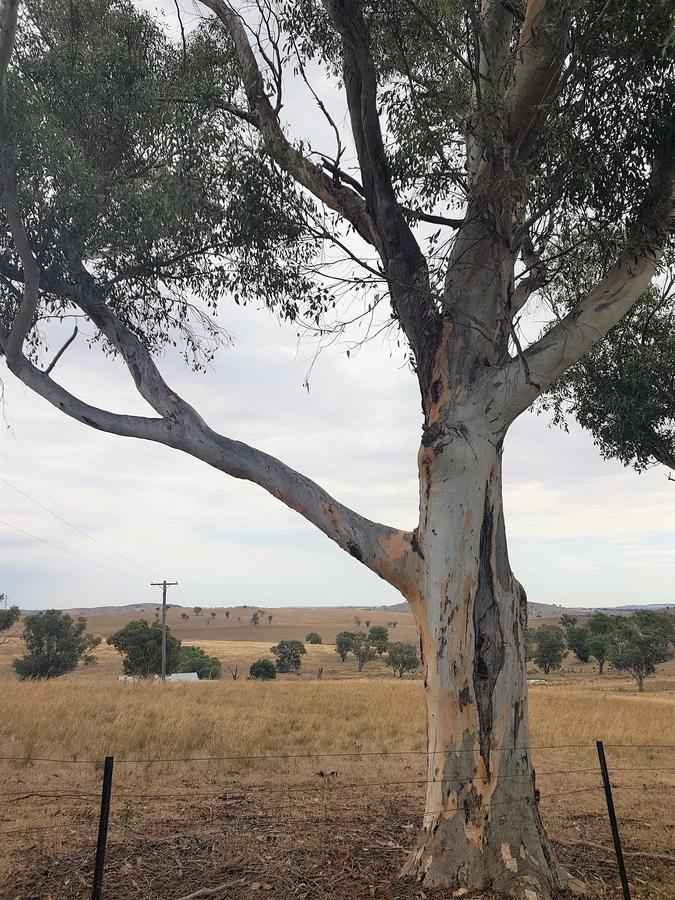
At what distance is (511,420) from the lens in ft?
20.1

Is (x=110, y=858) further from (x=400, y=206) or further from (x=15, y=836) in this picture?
(x=400, y=206)

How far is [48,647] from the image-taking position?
124 ft

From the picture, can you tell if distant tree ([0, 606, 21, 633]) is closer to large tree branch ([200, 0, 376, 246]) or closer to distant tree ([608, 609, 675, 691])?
distant tree ([608, 609, 675, 691])

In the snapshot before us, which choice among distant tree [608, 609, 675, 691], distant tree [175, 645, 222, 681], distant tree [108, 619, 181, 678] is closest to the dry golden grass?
distant tree [108, 619, 181, 678]

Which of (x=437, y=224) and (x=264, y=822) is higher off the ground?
(x=437, y=224)

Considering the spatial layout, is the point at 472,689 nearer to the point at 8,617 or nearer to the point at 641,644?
the point at 641,644

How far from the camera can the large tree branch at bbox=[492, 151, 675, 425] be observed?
5957 mm

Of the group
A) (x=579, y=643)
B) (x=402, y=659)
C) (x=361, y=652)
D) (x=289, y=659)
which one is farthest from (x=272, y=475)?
(x=579, y=643)

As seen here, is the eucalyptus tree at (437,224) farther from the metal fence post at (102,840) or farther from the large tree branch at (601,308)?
the metal fence post at (102,840)

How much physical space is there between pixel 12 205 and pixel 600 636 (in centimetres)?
4828

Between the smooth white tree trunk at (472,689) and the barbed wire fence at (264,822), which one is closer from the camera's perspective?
the smooth white tree trunk at (472,689)

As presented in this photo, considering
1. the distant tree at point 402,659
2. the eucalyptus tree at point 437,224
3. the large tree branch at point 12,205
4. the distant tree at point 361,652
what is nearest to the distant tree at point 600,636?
the distant tree at point 402,659

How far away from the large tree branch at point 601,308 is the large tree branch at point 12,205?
509cm

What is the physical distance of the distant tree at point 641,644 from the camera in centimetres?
3747
